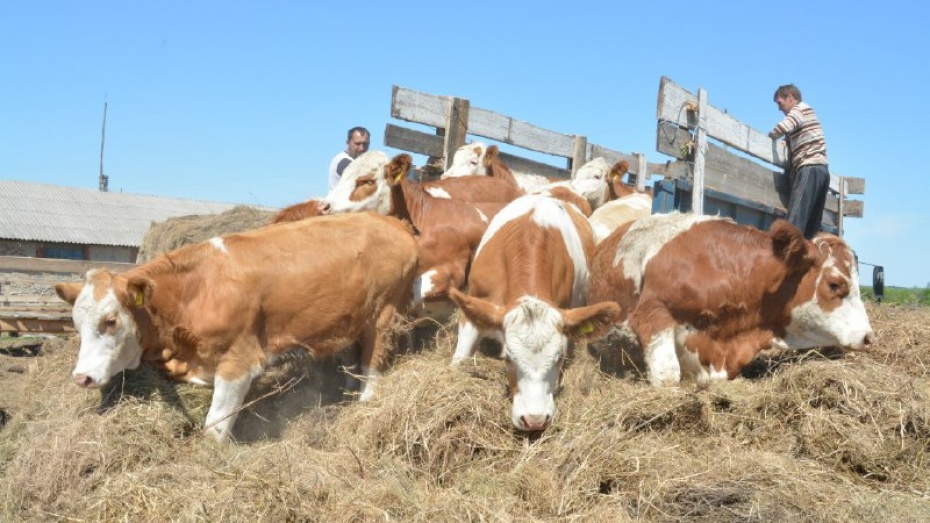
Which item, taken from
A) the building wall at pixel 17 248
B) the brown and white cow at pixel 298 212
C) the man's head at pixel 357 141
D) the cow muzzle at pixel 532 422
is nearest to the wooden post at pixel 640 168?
the man's head at pixel 357 141

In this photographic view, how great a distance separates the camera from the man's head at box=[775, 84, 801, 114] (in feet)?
34.3

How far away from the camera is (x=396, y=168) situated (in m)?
9.30

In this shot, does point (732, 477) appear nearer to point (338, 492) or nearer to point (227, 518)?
point (338, 492)

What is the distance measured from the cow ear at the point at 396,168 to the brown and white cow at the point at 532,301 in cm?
122

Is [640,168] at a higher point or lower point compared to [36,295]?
higher

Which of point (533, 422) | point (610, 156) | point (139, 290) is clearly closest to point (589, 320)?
point (533, 422)

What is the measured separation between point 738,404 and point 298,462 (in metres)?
3.04

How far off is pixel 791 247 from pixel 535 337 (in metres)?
2.48

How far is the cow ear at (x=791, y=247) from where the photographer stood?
7406mm

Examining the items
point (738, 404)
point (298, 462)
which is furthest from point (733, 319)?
point (298, 462)

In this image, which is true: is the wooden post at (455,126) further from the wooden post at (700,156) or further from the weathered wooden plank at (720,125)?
the wooden post at (700,156)

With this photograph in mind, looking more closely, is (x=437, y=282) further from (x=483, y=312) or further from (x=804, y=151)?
(x=804, y=151)

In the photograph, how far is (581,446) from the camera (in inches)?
224

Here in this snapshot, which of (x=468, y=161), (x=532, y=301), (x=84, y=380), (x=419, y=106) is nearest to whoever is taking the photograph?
(x=84, y=380)
